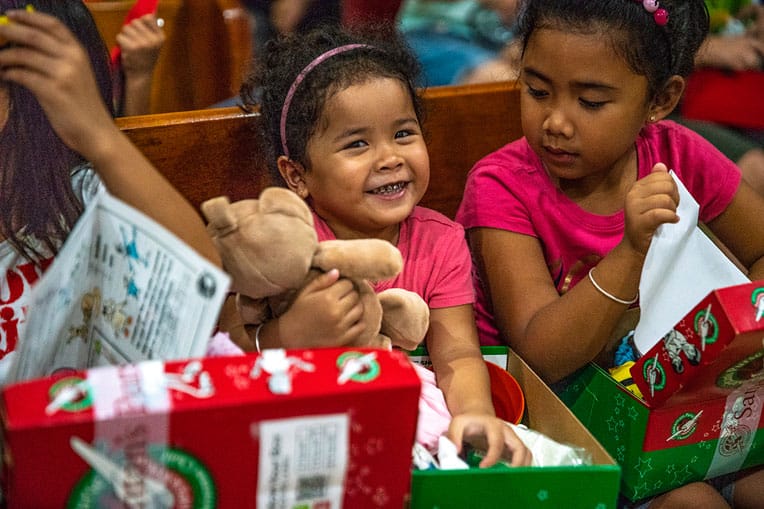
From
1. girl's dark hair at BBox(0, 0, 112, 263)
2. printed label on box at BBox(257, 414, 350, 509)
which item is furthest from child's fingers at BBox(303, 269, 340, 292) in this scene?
girl's dark hair at BBox(0, 0, 112, 263)

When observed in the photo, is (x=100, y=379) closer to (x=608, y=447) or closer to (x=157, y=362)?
(x=157, y=362)

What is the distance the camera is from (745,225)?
138 cm

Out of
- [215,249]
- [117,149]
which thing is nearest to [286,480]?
[215,249]

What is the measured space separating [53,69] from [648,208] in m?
0.70

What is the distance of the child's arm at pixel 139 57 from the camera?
5.19ft

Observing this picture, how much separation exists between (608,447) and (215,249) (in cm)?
57

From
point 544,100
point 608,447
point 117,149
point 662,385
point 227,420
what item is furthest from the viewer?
point 544,100

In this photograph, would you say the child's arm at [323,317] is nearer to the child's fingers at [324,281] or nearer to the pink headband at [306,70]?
the child's fingers at [324,281]

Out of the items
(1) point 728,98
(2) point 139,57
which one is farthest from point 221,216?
(1) point 728,98

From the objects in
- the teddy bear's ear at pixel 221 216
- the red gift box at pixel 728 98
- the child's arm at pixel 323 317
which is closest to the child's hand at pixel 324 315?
the child's arm at pixel 323 317

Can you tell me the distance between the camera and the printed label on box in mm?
751

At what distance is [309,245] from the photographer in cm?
92

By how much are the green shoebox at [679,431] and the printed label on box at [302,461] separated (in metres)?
0.43

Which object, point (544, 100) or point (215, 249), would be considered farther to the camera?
point (544, 100)
